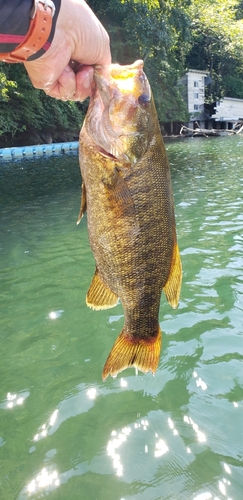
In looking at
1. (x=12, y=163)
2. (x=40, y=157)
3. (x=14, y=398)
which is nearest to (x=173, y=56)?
(x=40, y=157)

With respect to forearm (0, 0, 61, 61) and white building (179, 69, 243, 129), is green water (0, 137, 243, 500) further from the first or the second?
white building (179, 69, 243, 129)

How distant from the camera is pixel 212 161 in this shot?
23422 millimetres

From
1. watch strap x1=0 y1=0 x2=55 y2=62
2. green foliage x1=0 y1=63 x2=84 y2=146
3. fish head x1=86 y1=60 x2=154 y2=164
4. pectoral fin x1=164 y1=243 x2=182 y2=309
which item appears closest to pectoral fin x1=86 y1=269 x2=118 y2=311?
pectoral fin x1=164 y1=243 x2=182 y2=309

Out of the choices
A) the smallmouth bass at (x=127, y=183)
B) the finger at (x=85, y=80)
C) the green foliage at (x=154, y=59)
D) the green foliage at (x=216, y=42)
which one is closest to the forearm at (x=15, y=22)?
the finger at (x=85, y=80)

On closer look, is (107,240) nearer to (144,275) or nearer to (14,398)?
(144,275)

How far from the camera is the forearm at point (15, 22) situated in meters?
1.94

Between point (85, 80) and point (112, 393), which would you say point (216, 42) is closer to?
point (112, 393)

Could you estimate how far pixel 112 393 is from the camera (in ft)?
14.6

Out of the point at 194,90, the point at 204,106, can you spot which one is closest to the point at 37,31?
the point at 194,90

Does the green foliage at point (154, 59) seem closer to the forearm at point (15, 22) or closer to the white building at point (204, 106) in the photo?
the white building at point (204, 106)

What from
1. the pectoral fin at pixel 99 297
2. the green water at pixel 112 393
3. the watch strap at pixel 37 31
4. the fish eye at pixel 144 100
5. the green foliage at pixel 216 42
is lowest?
the green water at pixel 112 393

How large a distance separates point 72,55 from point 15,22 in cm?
36

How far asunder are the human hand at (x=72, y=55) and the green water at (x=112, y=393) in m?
3.01

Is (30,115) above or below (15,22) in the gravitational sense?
below
